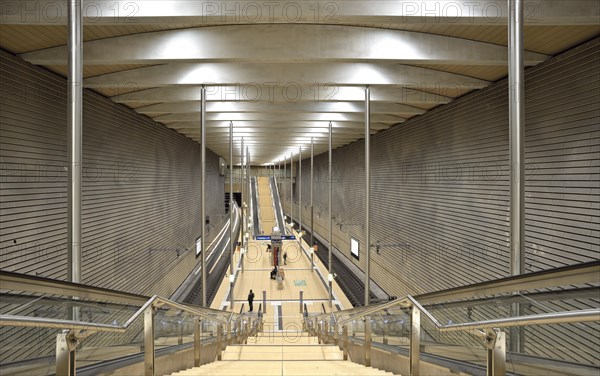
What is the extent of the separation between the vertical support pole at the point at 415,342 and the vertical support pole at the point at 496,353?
84 centimetres

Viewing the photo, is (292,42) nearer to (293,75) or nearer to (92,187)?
(293,75)

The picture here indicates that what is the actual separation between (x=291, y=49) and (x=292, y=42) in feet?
0.30

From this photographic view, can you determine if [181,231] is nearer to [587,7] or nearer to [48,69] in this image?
[48,69]

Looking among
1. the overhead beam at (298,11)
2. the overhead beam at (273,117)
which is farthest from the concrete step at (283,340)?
the overhead beam at (298,11)

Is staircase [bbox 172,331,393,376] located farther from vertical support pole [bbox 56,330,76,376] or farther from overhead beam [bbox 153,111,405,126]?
overhead beam [bbox 153,111,405,126]

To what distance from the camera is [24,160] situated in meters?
5.40

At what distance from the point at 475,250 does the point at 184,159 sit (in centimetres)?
1079

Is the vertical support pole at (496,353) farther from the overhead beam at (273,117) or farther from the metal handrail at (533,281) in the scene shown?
the overhead beam at (273,117)

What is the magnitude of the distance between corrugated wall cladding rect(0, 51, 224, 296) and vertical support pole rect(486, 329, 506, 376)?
17.1ft

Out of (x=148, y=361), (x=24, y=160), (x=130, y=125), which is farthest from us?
(x=130, y=125)

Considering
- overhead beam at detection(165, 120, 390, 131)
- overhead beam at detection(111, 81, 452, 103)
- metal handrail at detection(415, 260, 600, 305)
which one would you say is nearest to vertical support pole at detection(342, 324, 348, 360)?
metal handrail at detection(415, 260, 600, 305)

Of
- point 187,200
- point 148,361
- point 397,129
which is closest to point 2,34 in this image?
point 148,361

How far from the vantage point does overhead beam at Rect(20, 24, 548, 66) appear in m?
5.48

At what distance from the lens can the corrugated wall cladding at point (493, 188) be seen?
4.93m
